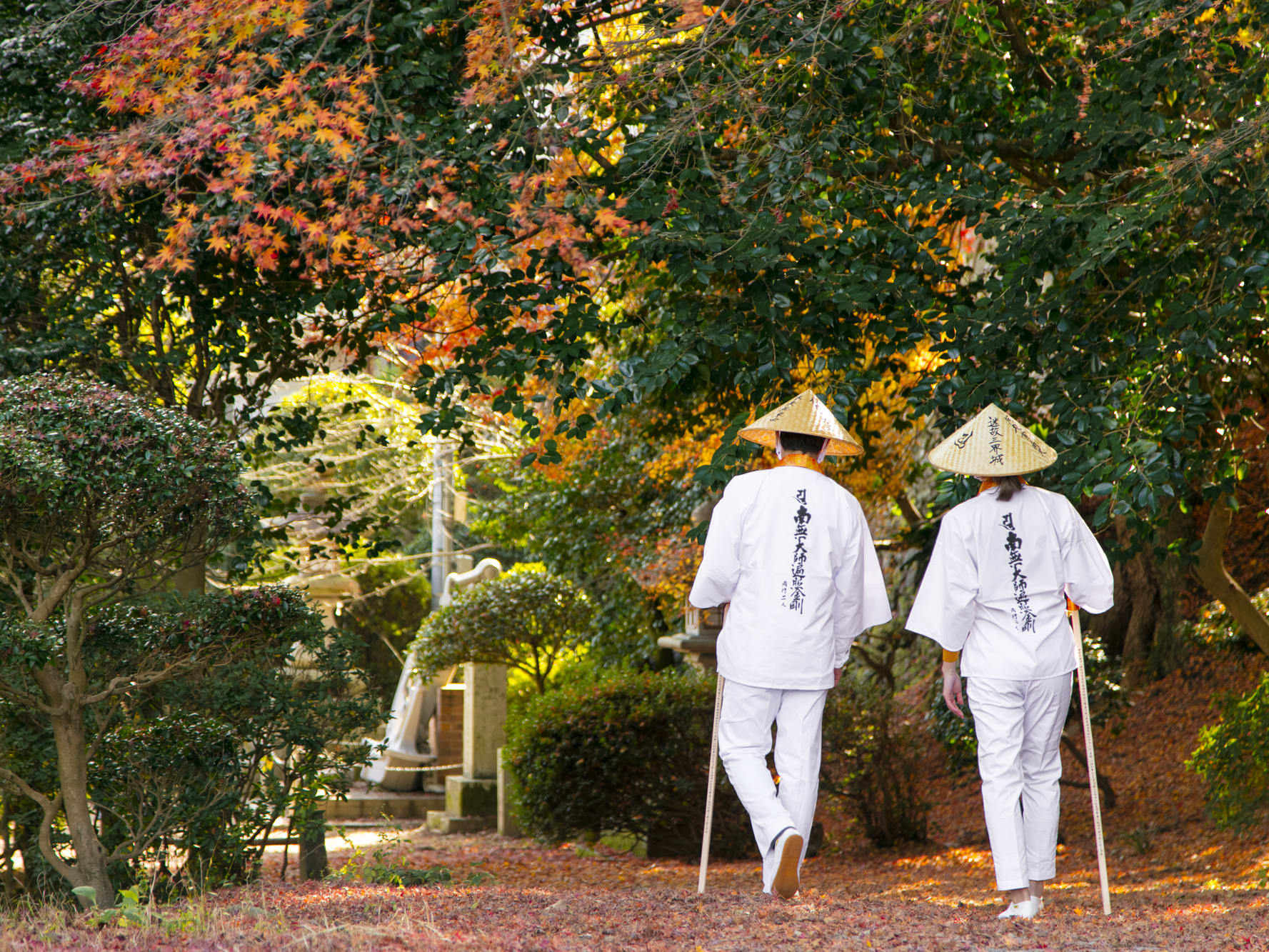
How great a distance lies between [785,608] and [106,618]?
291 centimetres

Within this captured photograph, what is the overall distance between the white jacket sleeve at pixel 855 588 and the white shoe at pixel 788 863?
70 cm

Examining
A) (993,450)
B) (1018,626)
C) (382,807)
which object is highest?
(993,450)

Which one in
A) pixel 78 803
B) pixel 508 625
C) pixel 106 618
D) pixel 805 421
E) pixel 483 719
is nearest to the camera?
pixel 805 421

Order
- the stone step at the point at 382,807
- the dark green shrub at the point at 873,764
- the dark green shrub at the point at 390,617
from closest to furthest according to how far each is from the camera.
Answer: the dark green shrub at the point at 873,764 → the stone step at the point at 382,807 → the dark green shrub at the point at 390,617

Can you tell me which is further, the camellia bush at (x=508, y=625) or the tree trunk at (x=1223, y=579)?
the camellia bush at (x=508, y=625)

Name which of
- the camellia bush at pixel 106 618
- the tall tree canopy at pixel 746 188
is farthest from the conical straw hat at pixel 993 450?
the camellia bush at pixel 106 618

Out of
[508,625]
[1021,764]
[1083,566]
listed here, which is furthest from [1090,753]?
[508,625]

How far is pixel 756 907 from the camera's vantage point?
3912 millimetres

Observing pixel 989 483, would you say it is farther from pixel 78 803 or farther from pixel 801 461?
pixel 78 803

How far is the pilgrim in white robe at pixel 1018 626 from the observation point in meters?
4.17

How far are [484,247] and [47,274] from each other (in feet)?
9.72

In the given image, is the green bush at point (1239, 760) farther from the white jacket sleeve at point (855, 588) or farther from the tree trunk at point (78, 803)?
the tree trunk at point (78, 803)

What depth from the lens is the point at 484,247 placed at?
5.17 m

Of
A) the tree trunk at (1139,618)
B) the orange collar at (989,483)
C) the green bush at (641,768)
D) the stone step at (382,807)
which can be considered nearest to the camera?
the orange collar at (989,483)
